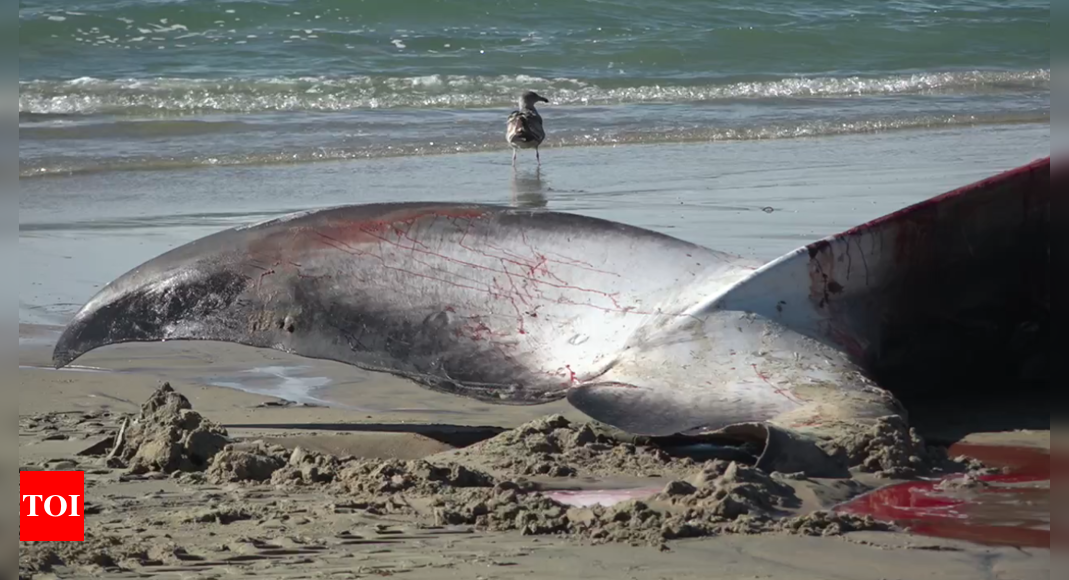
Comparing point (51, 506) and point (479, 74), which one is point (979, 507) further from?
point (479, 74)

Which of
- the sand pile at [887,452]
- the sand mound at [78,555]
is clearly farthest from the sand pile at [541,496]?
the sand mound at [78,555]

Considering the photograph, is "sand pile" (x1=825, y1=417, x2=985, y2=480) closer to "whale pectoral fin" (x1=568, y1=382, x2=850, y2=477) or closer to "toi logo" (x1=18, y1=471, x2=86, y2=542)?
"whale pectoral fin" (x1=568, y1=382, x2=850, y2=477)

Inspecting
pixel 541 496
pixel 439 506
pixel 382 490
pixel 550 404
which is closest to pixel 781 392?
pixel 541 496

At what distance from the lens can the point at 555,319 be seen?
3.65 m

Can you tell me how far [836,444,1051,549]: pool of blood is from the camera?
2801 mm

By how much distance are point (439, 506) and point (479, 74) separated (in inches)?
557

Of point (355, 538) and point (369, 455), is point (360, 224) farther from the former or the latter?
point (355, 538)

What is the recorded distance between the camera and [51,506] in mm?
3000

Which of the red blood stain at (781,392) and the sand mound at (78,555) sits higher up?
the red blood stain at (781,392)

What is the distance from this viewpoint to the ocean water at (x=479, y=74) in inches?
489

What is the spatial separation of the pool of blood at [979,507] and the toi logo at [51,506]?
1.60 metres

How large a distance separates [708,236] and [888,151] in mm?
4144

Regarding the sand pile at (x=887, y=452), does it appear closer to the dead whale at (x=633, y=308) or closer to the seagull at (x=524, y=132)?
the dead whale at (x=633, y=308)

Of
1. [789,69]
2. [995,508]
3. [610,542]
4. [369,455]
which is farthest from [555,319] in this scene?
[789,69]
